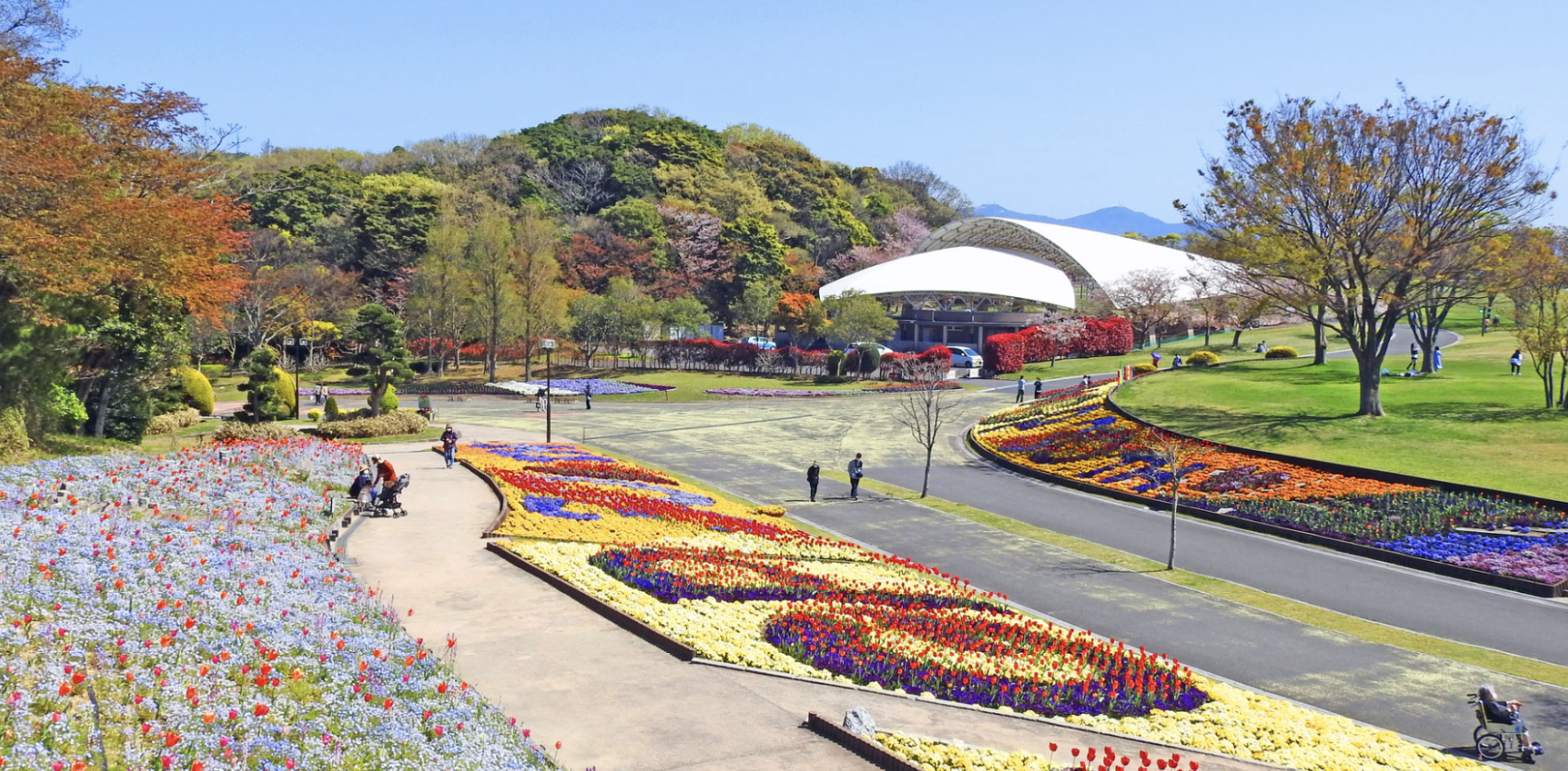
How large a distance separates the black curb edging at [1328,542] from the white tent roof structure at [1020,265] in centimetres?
4330

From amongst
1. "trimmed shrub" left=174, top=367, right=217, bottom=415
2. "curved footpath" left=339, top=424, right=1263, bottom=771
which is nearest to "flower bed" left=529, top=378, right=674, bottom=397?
"trimmed shrub" left=174, top=367, right=217, bottom=415

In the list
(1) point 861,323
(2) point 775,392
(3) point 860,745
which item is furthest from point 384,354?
(1) point 861,323

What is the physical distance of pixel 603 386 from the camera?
59.4m

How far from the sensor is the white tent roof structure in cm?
7694

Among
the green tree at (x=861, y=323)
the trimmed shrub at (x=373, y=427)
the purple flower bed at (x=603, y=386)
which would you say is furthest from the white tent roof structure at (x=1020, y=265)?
the trimmed shrub at (x=373, y=427)

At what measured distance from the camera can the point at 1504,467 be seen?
91.6 feet

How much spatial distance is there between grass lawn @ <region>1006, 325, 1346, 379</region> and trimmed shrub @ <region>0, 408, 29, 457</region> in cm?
5185

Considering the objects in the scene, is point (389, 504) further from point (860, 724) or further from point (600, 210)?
point (600, 210)

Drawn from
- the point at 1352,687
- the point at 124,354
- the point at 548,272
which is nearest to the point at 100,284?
the point at 124,354

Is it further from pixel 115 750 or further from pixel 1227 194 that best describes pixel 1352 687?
pixel 1227 194

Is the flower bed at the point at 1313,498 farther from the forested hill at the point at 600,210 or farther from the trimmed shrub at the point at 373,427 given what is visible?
the forested hill at the point at 600,210

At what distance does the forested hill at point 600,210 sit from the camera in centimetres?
8444

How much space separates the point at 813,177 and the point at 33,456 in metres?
103

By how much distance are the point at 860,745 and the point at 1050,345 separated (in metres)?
62.2
